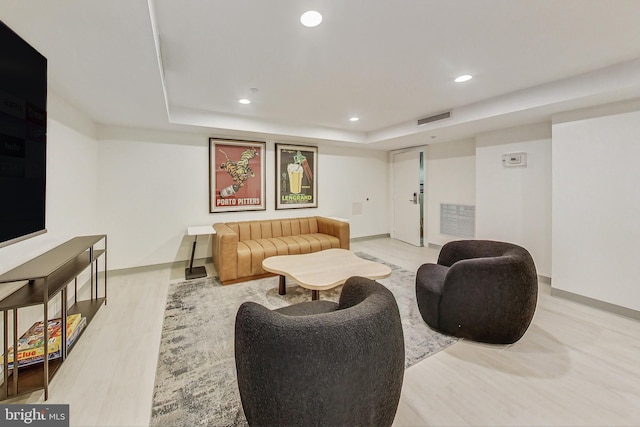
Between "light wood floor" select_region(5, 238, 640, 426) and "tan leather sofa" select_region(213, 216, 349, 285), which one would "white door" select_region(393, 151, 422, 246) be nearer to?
"tan leather sofa" select_region(213, 216, 349, 285)

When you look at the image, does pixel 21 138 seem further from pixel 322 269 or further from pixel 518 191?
pixel 518 191

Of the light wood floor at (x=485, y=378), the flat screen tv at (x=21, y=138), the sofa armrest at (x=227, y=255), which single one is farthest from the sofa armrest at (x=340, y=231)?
the flat screen tv at (x=21, y=138)

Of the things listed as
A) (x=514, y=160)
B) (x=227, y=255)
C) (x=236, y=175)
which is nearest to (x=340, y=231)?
(x=227, y=255)

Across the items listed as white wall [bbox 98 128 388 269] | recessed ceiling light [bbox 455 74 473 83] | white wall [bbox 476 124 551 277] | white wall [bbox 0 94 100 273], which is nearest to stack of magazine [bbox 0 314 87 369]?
white wall [bbox 0 94 100 273]

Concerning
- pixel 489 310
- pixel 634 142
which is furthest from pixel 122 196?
pixel 634 142

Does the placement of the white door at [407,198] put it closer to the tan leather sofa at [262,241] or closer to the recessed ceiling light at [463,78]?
the tan leather sofa at [262,241]

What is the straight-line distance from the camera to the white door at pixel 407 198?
5730mm

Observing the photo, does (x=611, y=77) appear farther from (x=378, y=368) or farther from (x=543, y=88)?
(x=378, y=368)

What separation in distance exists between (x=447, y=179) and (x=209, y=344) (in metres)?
4.93

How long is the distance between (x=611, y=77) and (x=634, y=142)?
714 millimetres

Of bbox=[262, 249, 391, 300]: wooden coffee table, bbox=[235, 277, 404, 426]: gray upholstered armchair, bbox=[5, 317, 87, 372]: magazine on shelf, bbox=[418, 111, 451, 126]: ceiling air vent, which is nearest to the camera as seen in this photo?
bbox=[235, 277, 404, 426]: gray upholstered armchair

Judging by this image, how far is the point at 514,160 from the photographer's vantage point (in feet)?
12.5

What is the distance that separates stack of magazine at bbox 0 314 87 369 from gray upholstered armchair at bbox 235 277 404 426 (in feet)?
5.13

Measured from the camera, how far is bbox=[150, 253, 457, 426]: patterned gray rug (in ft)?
5.02
